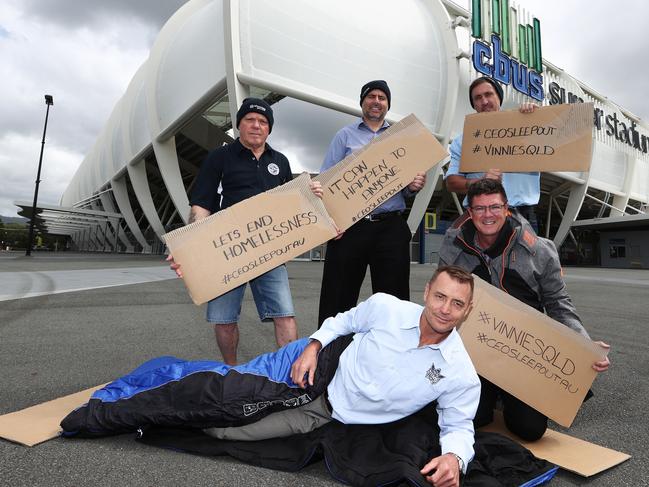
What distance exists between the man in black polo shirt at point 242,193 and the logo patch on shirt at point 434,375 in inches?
50.8

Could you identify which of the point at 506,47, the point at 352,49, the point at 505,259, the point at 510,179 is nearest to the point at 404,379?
the point at 505,259

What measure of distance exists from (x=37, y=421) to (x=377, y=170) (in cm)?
247

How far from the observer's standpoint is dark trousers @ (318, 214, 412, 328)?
2891mm

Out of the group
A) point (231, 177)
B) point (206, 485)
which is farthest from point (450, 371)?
point (231, 177)

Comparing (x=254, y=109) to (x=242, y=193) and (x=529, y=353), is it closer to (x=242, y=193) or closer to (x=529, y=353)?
(x=242, y=193)

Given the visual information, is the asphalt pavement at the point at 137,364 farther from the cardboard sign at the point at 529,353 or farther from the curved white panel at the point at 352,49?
the curved white panel at the point at 352,49

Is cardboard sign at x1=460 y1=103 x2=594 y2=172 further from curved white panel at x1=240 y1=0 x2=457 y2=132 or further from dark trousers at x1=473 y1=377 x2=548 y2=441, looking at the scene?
curved white panel at x1=240 y1=0 x2=457 y2=132

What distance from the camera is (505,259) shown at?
8.13ft

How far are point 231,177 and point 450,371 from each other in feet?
6.36

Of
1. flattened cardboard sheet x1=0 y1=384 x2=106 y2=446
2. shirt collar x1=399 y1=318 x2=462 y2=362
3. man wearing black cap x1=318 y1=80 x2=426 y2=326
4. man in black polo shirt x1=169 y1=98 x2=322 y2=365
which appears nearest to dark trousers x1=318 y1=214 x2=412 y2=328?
man wearing black cap x1=318 y1=80 x2=426 y2=326

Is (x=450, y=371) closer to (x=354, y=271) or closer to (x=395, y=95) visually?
(x=354, y=271)

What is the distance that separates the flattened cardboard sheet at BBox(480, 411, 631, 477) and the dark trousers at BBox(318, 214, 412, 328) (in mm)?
1114

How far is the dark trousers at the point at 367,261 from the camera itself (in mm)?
2891

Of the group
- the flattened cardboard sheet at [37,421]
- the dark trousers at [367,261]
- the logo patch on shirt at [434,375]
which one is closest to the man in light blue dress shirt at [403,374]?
the logo patch on shirt at [434,375]
